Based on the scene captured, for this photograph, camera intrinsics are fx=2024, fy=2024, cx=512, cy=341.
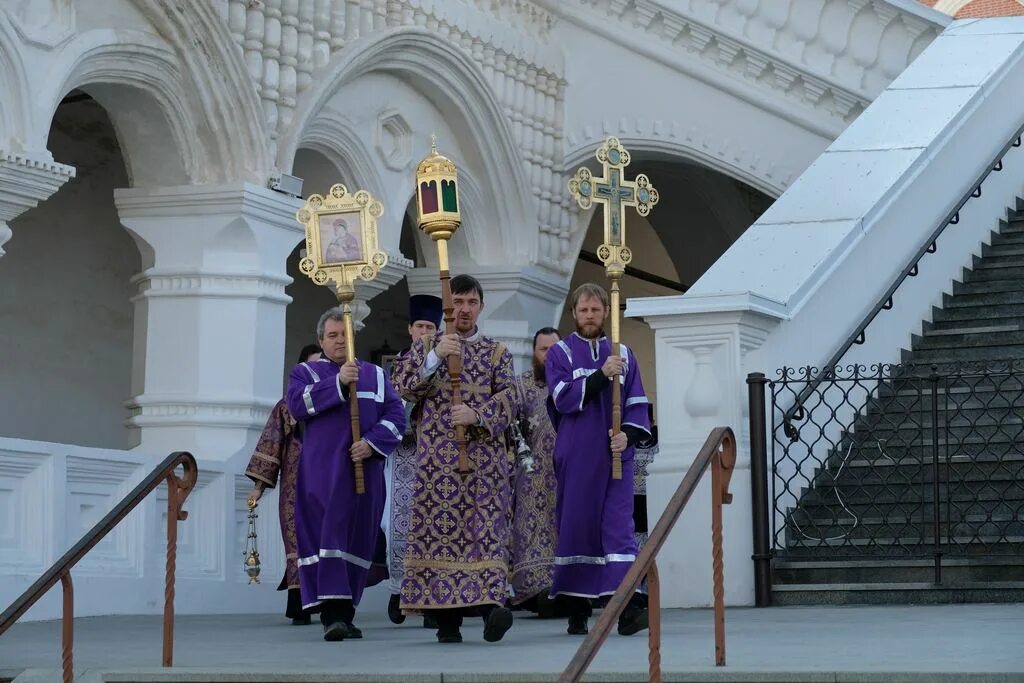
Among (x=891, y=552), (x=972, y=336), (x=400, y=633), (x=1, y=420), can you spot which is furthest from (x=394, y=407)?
(x=1, y=420)

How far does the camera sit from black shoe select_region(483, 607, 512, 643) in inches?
318

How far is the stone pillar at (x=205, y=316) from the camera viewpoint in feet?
38.1

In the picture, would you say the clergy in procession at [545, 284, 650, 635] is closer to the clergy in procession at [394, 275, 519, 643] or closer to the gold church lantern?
the clergy in procession at [394, 275, 519, 643]

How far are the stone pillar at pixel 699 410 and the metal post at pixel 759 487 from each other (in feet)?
0.31

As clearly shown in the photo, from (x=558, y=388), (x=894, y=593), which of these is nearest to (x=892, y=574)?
(x=894, y=593)

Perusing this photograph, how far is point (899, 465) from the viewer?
10164mm

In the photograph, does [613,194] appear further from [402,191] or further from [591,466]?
[402,191]

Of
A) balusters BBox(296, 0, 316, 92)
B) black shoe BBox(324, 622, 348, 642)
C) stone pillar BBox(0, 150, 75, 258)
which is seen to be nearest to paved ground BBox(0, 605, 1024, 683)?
black shoe BBox(324, 622, 348, 642)

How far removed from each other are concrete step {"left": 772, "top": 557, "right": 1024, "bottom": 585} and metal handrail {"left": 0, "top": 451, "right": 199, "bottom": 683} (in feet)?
12.1

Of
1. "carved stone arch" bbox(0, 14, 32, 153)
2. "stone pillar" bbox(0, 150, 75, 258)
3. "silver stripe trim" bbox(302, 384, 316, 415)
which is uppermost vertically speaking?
"carved stone arch" bbox(0, 14, 32, 153)

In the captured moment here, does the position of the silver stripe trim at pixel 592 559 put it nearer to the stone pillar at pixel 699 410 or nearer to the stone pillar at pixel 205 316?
the stone pillar at pixel 699 410

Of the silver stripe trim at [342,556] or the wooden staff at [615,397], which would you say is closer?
the wooden staff at [615,397]

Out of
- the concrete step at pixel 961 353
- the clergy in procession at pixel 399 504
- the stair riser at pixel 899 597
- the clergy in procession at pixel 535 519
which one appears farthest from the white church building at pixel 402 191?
the clergy in procession at pixel 399 504

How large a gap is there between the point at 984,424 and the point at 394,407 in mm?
3278
